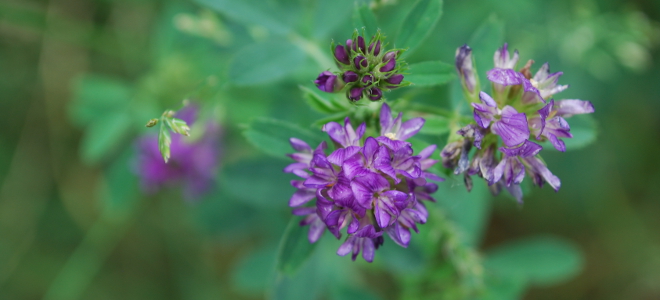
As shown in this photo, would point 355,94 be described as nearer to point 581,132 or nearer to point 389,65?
point 389,65

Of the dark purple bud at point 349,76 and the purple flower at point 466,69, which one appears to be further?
the purple flower at point 466,69

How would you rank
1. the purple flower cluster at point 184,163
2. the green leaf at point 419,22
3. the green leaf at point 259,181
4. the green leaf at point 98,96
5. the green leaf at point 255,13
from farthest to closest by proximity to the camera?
the green leaf at point 98,96 < the purple flower cluster at point 184,163 < the green leaf at point 259,181 < the green leaf at point 255,13 < the green leaf at point 419,22

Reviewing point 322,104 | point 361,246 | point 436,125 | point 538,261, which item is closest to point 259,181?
point 322,104

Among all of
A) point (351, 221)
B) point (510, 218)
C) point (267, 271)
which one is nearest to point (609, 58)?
point (510, 218)

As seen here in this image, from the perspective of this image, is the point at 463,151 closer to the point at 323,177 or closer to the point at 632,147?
the point at 323,177

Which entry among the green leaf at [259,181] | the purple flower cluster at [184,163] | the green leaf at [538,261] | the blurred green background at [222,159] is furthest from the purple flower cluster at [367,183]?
the purple flower cluster at [184,163]

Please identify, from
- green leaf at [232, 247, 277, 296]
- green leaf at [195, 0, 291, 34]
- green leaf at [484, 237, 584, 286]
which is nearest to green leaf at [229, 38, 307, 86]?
green leaf at [195, 0, 291, 34]

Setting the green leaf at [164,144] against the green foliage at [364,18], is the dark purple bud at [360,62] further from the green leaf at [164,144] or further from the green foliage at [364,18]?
the green leaf at [164,144]
